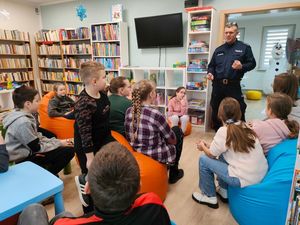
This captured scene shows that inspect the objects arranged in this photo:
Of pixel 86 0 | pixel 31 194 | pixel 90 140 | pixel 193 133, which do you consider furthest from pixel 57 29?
pixel 31 194

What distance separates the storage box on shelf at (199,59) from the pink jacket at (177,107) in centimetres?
34

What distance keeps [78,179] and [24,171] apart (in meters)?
0.48

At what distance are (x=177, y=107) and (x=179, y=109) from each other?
0.05m

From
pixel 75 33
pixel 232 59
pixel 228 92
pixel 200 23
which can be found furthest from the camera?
pixel 75 33

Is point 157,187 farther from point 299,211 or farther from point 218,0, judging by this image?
point 218,0

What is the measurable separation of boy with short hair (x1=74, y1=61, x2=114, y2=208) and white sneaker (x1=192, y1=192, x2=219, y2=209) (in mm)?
999

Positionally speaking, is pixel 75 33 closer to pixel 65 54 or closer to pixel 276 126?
pixel 65 54

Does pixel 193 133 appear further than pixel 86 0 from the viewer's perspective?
No

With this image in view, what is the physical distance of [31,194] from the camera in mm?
1058

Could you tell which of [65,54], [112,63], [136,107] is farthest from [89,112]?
[65,54]

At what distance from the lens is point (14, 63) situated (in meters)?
5.55

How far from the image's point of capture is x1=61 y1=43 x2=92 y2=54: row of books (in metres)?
5.18

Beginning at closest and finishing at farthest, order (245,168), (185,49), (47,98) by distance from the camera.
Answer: (245,168) < (47,98) < (185,49)

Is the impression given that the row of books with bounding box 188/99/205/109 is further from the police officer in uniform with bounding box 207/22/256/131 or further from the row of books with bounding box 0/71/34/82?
the row of books with bounding box 0/71/34/82
